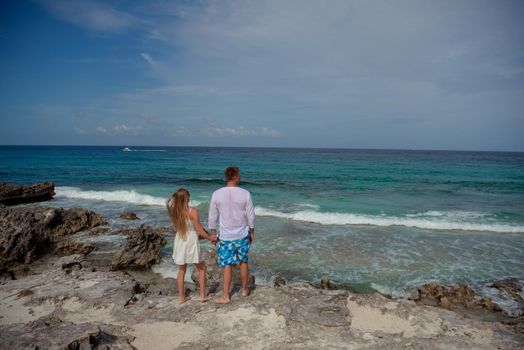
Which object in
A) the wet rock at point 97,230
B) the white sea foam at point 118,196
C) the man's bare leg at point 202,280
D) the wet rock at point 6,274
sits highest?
the man's bare leg at point 202,280

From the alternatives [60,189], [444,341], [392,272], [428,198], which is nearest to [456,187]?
[428,198]

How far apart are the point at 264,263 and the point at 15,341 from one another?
5.91m

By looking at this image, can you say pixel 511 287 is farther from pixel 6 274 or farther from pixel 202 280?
pixel 6 274

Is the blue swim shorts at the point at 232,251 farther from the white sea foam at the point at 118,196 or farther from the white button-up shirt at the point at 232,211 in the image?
the white sea foam at the point at 118,196

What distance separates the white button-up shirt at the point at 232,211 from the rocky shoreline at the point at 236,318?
1195 mm

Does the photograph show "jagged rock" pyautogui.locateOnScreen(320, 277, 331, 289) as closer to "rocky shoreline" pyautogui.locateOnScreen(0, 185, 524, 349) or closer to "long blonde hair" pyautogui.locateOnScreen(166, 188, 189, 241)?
"rocky shoreline" pyautogui.locateOnScreen(0, 185, 524, 349)

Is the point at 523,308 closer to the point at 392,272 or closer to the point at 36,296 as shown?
the point at 392,272

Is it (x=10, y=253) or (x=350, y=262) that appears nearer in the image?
(x=10, y=253)

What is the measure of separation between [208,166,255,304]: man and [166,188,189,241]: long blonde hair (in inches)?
14.3

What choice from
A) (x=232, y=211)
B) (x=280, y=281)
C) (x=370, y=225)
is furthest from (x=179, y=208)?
(x=370, y=225)

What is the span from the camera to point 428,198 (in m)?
19.6

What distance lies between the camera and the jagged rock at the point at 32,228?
25.3 ft

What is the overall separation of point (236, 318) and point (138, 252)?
485 centimetres

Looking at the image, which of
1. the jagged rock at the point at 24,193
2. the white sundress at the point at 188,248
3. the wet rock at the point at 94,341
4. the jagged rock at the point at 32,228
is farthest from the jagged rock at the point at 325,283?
the jagged rock at the point at 24,193
